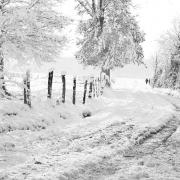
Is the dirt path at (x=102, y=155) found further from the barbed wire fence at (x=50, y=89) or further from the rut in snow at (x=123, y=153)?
the barbed wire fence at (x=50, y=89)

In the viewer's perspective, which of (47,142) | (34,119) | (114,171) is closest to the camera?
(114,171)

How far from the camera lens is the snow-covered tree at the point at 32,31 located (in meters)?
12.8

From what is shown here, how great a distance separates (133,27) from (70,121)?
2172cm

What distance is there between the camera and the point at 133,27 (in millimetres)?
32844

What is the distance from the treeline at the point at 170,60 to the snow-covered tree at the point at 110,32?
10097 millimetres

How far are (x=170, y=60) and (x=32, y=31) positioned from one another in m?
30.9

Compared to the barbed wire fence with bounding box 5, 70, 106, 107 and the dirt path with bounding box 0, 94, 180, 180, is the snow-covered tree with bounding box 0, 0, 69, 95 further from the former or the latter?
the dirt path with bounding box 0, 94, 180, 180

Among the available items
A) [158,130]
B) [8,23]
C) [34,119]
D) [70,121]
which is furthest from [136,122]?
[8,23]

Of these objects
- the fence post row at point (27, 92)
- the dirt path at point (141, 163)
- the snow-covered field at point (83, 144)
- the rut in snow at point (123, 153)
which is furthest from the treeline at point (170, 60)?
the dirt path at point (141, 163)

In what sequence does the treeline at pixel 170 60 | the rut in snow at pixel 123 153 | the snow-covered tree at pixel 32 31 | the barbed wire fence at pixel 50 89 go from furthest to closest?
the treeline at pixel 170 60
the snow-covered tree at pixel 32 31
the barbed wire fence at pixel 50 89
the rut in snow at pixel 123 153

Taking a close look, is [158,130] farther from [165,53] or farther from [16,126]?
[165,53]

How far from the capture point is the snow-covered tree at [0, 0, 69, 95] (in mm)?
12844

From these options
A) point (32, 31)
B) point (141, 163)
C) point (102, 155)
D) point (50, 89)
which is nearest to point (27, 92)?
point (50, 89)

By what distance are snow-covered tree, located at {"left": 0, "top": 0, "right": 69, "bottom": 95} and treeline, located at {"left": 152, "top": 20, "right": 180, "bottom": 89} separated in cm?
2658
